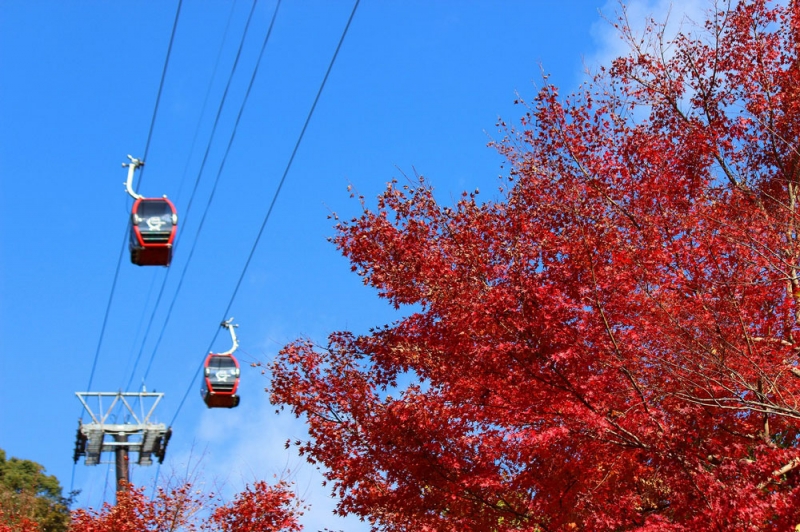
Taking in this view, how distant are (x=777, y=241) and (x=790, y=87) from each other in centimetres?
537

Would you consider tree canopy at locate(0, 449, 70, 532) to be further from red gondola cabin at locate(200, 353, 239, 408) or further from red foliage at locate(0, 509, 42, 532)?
red gondola cabin at locate(200, 353, 239, 408)

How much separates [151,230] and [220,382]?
9.63 metres

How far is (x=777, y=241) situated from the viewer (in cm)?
1262

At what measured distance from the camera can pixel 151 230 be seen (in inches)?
653

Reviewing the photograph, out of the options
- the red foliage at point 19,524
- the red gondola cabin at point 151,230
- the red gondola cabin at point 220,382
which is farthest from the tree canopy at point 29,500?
the red gondola cabin at point 151,230

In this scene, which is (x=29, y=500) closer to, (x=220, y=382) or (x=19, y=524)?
(x=19, y=524)

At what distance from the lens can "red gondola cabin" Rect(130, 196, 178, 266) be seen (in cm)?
1648

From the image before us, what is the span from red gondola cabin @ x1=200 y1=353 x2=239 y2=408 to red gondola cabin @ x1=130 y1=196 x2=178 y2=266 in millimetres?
9058

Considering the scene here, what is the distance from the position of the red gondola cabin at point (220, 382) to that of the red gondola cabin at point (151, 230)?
906cm

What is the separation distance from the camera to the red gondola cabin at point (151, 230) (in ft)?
54.1

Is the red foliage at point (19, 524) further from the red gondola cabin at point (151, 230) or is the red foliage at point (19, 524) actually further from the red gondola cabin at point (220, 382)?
the red gondola cabin at point (151, 230)

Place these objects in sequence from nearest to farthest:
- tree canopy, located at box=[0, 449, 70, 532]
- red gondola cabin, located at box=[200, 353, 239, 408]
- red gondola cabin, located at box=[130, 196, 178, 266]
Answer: red gondola cabin, located at box=[130, 196, 178, 266], red gondola cabin, located at box=[200, 353, 239, 408], tree canopy, located at box=[0, 449, 70, 532]

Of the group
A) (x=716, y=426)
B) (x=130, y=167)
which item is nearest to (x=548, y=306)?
(x=716, y=426)

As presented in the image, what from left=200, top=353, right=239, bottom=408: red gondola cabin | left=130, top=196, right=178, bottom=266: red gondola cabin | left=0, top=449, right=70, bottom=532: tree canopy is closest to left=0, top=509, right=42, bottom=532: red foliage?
left=0, top=449, right=70, bottom=532: tree canopy
